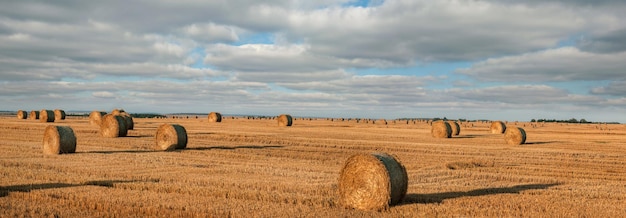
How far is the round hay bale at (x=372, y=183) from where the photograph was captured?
11.3 m

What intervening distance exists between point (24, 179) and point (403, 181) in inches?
371

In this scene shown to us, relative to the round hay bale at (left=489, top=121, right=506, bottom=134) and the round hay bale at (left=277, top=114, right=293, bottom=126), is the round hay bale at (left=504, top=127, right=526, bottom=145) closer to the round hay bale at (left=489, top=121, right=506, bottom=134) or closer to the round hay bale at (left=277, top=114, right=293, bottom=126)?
the round hay bale at (left=489, top=121, right=506, bottom=134)

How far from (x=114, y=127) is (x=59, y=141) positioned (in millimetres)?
9991

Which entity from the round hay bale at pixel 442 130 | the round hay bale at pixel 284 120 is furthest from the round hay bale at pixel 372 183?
the round hay bale at pixel 284 120

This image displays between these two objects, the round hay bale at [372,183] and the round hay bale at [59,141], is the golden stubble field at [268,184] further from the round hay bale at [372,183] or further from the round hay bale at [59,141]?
the round hay bale at [59,141]

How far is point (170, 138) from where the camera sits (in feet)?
78.6

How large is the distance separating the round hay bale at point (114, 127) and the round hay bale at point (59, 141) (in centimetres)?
913

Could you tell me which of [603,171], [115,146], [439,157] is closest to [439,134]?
[439,157]

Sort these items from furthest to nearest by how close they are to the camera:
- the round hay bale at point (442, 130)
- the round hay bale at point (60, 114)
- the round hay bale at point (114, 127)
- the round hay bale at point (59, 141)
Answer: the round hay bale at point (60, 114) < the round hay bale at point (442, 130) < the round hay bale at point (114, 127) < the round hay bale at point (59, 141)

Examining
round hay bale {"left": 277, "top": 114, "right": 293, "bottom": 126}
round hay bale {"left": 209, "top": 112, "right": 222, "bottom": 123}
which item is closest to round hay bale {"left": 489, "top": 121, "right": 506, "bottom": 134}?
round hay bale {"left": 277, "top": 114, "right": 293, "bottom": 126}

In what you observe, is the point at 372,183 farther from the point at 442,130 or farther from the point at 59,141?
the point at 442,130

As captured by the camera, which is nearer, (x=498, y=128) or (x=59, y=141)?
(x=59, y=141)

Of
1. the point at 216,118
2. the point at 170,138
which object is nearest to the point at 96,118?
the point at 216,118

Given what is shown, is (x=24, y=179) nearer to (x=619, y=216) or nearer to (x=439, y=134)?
(x=619, y=216)
